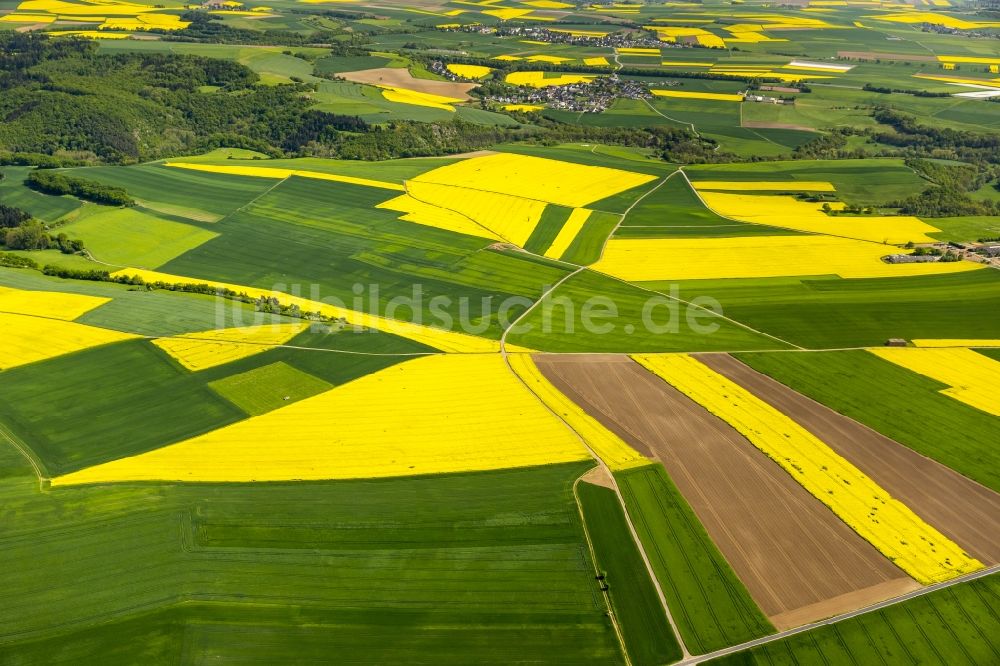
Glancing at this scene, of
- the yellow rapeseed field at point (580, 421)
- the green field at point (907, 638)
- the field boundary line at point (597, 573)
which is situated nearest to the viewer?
the green field at point (907, 638)

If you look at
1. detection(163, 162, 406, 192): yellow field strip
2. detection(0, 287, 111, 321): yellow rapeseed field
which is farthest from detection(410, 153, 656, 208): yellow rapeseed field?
detection(0, 287, 111, 321): yellow rapeseed field

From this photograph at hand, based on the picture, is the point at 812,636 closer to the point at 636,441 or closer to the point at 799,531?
the point at 799,531

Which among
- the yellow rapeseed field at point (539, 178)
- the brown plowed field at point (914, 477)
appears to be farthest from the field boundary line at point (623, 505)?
the yellow rapeseed field at point (539, 178)

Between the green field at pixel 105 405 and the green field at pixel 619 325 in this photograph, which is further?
the green field at pixel 619 325

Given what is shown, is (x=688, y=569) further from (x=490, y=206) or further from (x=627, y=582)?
(x=490, y=206)

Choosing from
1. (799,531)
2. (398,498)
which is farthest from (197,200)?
(799,531)

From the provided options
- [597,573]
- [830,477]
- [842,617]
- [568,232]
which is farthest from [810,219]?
[597,573]

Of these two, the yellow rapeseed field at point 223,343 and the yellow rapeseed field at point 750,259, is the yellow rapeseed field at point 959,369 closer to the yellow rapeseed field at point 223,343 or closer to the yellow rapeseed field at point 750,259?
the yellow rapeseed field at point 750,259
